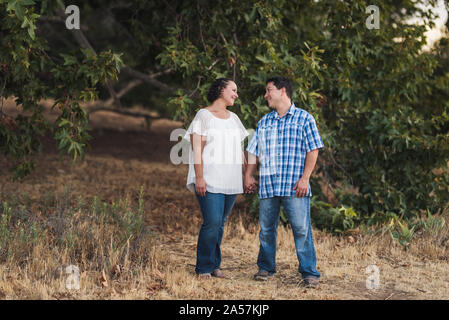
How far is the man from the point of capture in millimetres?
4828

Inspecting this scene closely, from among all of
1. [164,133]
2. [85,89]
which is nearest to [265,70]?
[85,89]

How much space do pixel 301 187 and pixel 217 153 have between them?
2.55ft

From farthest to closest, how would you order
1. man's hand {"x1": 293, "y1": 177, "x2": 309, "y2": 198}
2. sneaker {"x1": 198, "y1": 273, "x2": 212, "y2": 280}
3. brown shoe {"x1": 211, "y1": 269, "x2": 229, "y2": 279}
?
brown shoe {"x1": 211, "y1": 269, "x2": 229, "y2": 279}
sneaker {"x1": 198, "y1": 273, "x2": 212, "y2": 280}
man's hand {"x1": 293, "y1": 177, "x2": 309, "y2": 198}

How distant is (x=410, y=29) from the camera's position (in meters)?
7.88

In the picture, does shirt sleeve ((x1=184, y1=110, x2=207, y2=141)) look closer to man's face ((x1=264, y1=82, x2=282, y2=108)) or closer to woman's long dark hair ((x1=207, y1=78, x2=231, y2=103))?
woman's long dark hair ((x1=207, y1=78, x2=231, y2=103))

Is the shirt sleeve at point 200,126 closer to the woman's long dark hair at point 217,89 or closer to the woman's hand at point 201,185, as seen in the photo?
the woman's long dark hair at point 217,89

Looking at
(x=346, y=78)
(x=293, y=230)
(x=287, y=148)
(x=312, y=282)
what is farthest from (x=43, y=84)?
(x=312, y=282)

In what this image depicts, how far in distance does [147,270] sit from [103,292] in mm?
638

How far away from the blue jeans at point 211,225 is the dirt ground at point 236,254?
0.18 metres

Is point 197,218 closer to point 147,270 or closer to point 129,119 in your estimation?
point 147,270

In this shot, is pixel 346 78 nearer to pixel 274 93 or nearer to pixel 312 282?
pixel 274 93

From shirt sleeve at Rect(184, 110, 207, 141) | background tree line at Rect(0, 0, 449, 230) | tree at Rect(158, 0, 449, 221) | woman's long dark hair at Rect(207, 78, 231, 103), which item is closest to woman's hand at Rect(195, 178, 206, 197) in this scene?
shirt sleeve at Rect(184, 110, 207, 141)

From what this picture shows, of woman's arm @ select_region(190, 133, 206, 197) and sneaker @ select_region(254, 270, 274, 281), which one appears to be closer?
woman's arm @ select_region(190, 133, 206, 197)

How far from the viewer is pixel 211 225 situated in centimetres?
499
